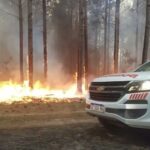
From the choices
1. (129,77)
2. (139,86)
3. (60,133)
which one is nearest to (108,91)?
(129,77)

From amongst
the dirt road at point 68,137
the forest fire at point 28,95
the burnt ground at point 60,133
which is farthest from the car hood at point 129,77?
the forest fire at point 28,95

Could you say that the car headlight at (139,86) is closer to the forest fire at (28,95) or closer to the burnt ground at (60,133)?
the burnt ground at (60,133)

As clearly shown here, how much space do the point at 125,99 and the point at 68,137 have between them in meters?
1.77

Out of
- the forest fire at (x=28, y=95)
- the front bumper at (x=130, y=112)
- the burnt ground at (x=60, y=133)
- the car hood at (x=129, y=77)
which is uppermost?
the car hood at (x=129, y=77)

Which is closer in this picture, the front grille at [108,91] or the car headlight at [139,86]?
the car headlight at [139,86]

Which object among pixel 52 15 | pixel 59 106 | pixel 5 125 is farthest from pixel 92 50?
pixel 5 125

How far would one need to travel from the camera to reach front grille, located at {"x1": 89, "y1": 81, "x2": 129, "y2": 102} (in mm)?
7785

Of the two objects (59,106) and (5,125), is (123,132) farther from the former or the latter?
(59,106)

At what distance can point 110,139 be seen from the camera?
842cm

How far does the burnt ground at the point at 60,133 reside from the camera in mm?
7781

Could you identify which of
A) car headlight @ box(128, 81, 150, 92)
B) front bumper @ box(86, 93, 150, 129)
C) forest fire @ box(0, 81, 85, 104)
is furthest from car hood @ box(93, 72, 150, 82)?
forest fire @ box(0, 81, 85, 104)

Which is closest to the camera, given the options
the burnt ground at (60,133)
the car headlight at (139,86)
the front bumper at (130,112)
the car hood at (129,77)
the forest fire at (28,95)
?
the front bumper at (130,112)

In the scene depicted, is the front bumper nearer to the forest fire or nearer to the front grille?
the front grille

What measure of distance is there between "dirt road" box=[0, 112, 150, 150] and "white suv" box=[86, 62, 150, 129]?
1.85 feet
